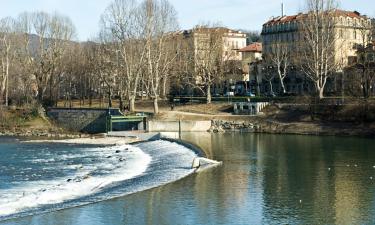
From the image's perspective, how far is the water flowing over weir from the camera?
98.5 ft

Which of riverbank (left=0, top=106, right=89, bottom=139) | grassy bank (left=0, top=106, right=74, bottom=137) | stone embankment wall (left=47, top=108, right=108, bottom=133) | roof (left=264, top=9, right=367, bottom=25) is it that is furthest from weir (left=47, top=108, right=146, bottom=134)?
roof (left=264, top=9, right=367, bottom=25)

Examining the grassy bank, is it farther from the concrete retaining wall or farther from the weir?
the concrete retaining wall

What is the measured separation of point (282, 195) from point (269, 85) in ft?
237

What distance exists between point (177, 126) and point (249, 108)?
982 cm

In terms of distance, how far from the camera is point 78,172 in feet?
130

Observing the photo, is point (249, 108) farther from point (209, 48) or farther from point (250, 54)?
point (250, 54)

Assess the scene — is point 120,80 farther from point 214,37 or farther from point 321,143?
point 321,143

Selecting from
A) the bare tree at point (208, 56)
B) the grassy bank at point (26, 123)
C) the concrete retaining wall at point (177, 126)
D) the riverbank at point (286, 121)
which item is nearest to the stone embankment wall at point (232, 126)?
the riverbank at point (286, 121)

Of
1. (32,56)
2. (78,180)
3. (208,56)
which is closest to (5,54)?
(32,56)

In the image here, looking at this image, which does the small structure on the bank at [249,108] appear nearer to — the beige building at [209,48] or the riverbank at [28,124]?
the beige building at [209,48]

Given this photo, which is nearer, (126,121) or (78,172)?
(78,172)

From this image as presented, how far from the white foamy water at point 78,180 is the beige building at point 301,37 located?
140ft

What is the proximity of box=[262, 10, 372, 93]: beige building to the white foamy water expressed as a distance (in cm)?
4276

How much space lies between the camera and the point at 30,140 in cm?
6228
